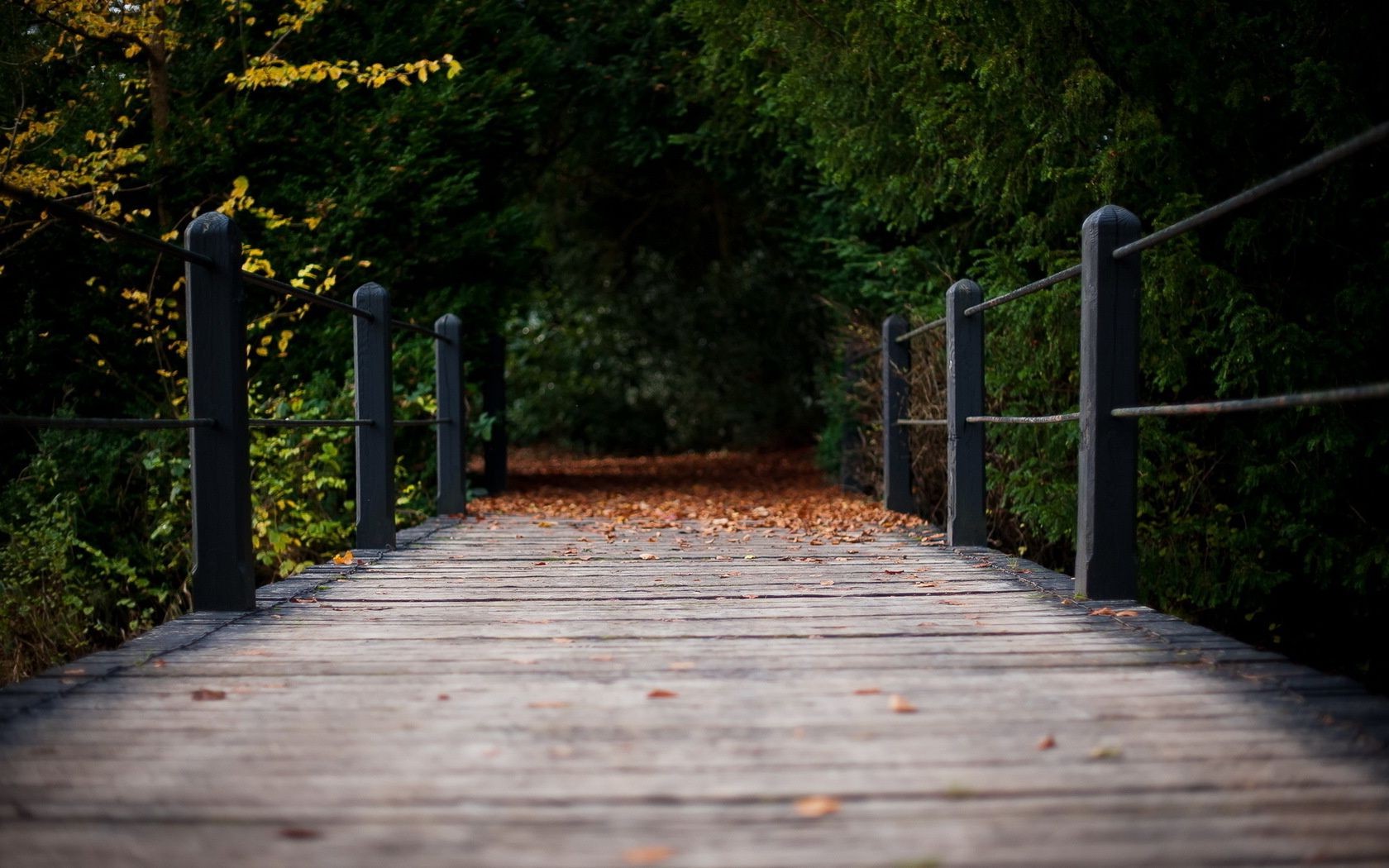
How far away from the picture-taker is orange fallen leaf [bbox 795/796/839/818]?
5.50 ft

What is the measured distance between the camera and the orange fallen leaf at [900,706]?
7.25ft

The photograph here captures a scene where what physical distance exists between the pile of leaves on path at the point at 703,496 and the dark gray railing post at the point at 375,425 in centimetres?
170

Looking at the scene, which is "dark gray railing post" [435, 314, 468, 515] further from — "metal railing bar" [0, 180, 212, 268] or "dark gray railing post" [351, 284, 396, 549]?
"metal railing bar" [0, 180, 212, 268]

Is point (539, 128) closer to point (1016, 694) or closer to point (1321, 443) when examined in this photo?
point (1321, 443)

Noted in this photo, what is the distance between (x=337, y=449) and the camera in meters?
6.90

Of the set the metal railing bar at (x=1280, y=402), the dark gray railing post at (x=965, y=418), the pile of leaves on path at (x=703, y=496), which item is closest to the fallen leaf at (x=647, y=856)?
the metal railing bar at (x=1280, y=402)

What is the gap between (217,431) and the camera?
11.0ft

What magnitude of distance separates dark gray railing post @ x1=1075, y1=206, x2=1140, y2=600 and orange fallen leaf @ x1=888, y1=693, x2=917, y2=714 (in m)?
1.37

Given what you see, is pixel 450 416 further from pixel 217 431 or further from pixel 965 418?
pixel 217 431

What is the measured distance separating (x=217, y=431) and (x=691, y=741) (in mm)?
1987

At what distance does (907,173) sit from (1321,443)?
2889 millimetres

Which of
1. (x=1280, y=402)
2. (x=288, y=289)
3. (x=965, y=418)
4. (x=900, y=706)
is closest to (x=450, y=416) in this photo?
(x=288, y=289)

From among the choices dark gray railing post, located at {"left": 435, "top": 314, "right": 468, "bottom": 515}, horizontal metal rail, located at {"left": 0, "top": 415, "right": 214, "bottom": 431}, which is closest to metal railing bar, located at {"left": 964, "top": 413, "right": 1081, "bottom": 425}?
horizontal metal rail, located at {"left": 0, "top": 415, "right": 214, "bottom": 431}

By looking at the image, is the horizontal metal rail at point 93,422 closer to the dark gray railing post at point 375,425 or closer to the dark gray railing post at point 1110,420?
the dark gray railing post at point 375,425
